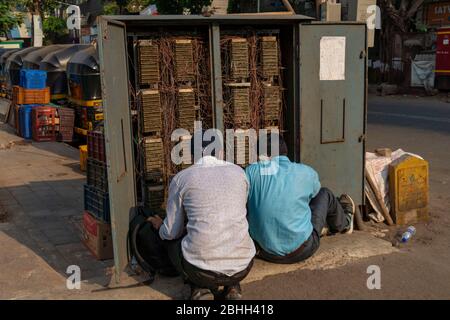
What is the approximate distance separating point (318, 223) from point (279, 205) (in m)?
0.62

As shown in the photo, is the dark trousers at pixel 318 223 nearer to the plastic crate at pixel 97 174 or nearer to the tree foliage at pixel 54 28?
the plastic crate at pixel 97 174

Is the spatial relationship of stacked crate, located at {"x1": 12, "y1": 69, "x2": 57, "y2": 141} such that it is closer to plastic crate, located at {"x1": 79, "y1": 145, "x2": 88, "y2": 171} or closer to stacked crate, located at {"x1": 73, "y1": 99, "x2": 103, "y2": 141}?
stacked crate, located at {"x1": 73, "y1": 99, "x2": 103, "y2": 141}

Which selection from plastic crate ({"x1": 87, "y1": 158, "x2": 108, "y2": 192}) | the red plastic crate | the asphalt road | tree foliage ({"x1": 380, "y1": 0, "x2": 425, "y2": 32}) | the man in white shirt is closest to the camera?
the man in white shirt

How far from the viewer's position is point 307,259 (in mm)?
5246

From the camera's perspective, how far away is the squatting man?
13.5 ft

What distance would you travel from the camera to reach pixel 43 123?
14.0 metres

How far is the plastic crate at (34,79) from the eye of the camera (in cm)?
1471

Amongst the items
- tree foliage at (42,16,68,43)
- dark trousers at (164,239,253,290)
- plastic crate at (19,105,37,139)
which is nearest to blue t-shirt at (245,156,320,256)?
dark trousers at (164,239,253,290)

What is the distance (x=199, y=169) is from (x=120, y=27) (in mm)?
1752

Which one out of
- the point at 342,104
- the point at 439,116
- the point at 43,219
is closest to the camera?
the point at 342,104

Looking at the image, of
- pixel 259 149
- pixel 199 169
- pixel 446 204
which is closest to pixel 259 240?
pixel 199 169

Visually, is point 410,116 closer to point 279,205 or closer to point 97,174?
point 97,174

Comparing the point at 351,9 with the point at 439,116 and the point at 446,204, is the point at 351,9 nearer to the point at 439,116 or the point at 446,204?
the point at 446,204

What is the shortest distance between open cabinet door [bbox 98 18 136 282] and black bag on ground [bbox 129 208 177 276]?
0.10 metres
